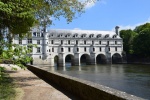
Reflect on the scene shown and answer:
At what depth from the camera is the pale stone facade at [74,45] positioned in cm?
6994

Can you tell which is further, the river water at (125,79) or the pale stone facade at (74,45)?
the pale stone facade at (74,45)

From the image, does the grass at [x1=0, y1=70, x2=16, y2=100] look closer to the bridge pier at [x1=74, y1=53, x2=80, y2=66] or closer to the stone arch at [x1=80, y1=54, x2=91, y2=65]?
the bridge pier at [x1=74, y1=53, x2=80, y2=66]

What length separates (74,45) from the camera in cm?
7706

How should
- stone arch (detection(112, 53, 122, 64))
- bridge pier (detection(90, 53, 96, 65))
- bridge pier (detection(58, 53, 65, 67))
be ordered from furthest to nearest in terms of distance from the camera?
1. stone arch (detection(112, 53, 122, 64))
2. bridge pier (detection(90, 53, 96, 65))
3. bridge pier (detection(58, 53, 65, 67))

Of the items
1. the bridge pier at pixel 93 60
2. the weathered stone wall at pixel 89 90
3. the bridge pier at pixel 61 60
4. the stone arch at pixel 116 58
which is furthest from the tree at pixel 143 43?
the weathered stone wall at pixel 89 90

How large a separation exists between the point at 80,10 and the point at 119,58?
67.4 m

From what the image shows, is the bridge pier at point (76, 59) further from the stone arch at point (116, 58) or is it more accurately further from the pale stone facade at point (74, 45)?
the stone arch at point (116, 58)

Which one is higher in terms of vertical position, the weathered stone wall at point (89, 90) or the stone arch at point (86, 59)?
the stone arch at point (86, 59)

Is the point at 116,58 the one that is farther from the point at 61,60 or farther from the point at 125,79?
the point at 125,79

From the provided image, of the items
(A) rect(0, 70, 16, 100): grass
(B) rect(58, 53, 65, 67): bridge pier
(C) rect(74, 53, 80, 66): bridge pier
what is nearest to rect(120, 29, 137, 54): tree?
(C) rect(74, 53, 80, 66): bridge pier

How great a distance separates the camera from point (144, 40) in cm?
6519

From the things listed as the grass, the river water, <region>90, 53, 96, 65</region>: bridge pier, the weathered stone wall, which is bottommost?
the river water

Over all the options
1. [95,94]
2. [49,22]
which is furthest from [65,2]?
[95,94]

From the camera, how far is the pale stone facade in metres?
69.9
